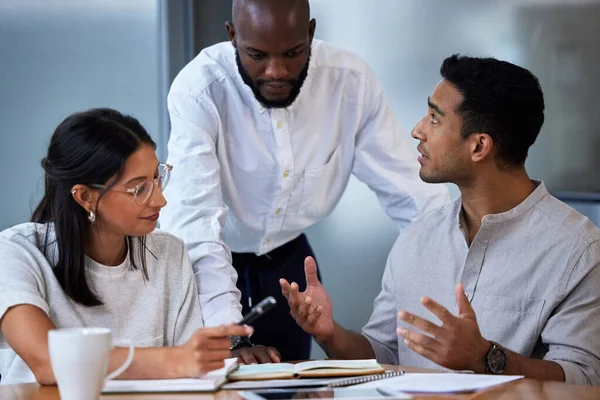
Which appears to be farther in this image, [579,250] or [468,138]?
[468,138]

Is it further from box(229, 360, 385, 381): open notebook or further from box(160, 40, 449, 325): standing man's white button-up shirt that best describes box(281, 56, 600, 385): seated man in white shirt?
box(160, 40, 449, 325): standing man's white button-up shirt

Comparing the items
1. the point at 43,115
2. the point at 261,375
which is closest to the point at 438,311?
the point at 261,375

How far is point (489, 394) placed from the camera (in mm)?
1552

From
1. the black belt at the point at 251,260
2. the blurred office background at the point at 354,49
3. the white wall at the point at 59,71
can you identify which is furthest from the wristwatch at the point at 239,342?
the white wall at the point at 59,71

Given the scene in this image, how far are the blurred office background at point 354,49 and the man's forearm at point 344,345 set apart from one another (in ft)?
3.85

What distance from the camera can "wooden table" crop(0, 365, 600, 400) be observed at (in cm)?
154

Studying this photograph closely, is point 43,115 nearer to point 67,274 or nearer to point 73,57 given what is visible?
point 73,57

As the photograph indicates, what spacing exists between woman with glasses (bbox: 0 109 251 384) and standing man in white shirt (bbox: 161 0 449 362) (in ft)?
1.16

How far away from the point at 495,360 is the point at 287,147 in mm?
1158

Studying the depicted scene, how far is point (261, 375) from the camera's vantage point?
170 cm

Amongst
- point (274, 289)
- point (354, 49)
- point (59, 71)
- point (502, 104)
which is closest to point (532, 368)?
point (502, 104)

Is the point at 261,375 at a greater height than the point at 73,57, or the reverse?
the point at 73,57

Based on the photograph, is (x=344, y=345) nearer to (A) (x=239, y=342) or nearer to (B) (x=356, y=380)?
(A) (x=239, y=342)

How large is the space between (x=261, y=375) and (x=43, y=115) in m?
2.11
